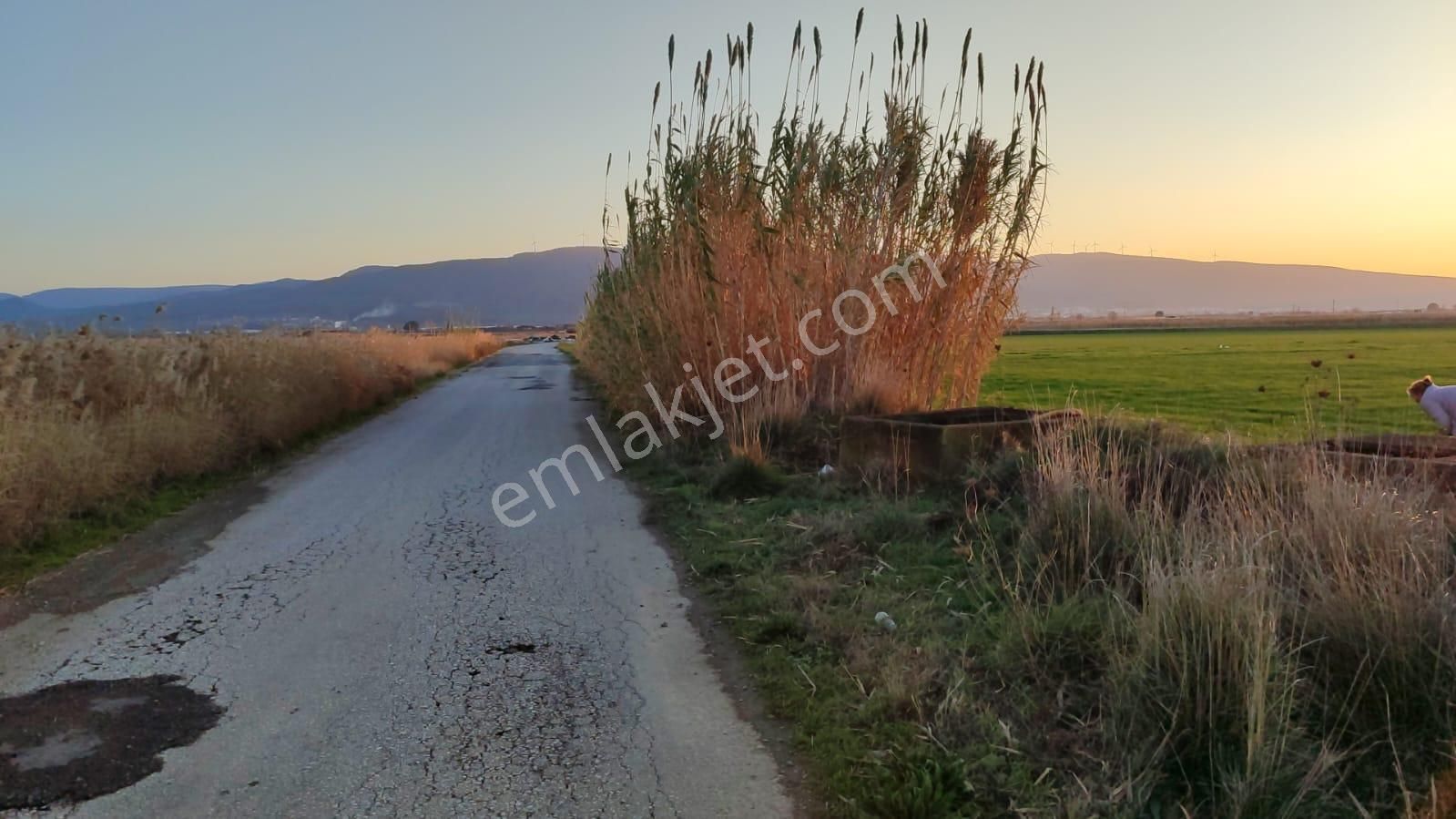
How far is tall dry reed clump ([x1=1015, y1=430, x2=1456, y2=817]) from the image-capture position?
3334 millimetres

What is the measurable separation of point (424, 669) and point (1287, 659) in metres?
4.04

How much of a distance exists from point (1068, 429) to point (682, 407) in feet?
23.1

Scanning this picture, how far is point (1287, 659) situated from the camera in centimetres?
385

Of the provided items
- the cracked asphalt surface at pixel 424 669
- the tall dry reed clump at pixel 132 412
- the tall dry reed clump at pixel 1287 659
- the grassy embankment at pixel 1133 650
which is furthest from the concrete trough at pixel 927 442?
the tall dry reed clump at pixel 132 412

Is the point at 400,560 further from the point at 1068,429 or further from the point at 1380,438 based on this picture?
the point at 1380,438

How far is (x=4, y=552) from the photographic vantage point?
295 inches

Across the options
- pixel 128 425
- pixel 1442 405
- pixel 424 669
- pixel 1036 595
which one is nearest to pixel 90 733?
pixel 424 669

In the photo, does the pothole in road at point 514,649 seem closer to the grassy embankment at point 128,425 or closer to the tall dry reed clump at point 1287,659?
the tall dry reed clump at point 1287,659

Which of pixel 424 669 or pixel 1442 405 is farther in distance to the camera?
pixel 1442 405

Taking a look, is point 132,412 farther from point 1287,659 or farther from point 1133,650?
point 1287,659

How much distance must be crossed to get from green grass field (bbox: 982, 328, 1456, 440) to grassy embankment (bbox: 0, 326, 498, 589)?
29.0 ft

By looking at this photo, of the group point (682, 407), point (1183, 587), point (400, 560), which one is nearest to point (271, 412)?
point (682, 407)
